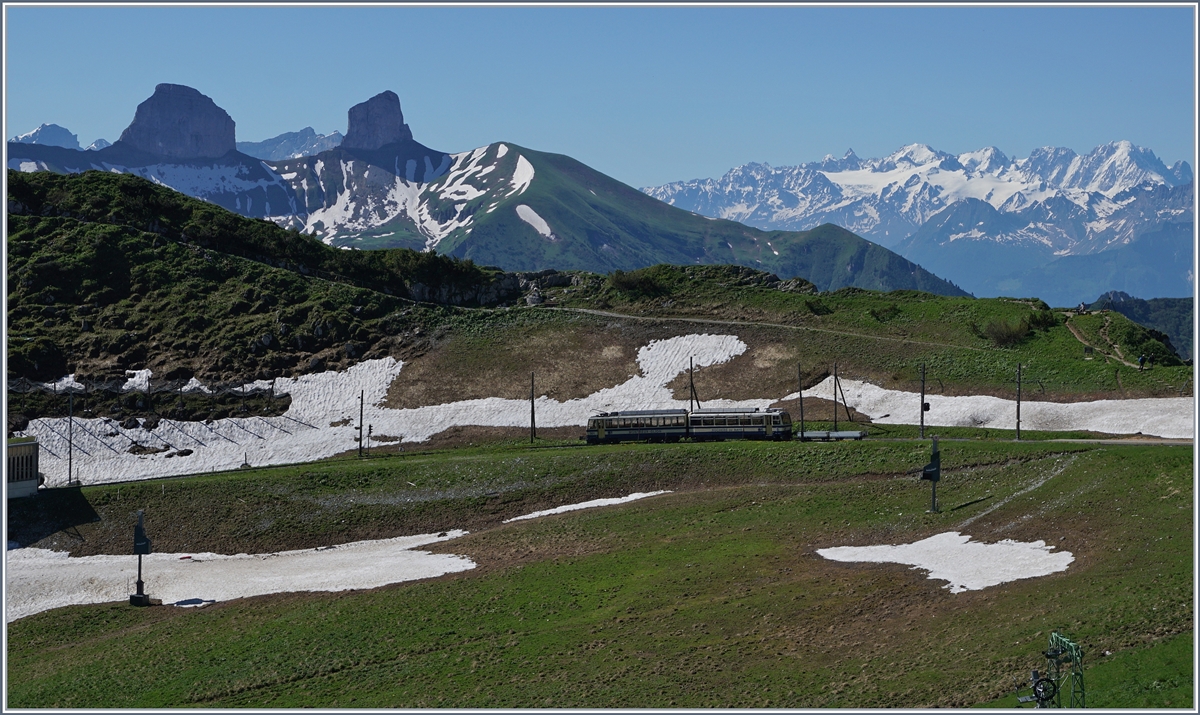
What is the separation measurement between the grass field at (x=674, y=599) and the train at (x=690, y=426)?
8.15 m

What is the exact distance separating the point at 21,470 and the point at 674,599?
56982 millimetres

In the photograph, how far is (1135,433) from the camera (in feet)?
298

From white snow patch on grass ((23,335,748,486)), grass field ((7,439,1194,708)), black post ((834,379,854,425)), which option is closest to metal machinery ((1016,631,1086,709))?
grass field ((7,439,1194,708))

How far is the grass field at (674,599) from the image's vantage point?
42.5m

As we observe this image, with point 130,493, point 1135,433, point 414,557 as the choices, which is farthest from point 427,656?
point 1135,433

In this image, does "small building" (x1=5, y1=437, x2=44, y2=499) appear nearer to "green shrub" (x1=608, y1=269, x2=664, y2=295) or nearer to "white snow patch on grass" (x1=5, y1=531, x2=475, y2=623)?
"white snow patch on grass" (x1=5, y1=531, x2=475, y2=623)

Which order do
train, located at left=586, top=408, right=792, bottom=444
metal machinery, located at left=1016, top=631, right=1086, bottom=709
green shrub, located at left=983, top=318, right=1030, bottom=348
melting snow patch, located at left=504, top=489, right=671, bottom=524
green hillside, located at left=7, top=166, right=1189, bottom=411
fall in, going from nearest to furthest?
metal machinery, located at left=1016, top=631, right=1086, bottom=709
melting snow patch, located at left=504, top=489, right=671, bottom=524
train, located at left=586, top=408, right=792, bottom=444
green hillside, located at left=7, top=166, right=1189, bottom=411
green shrub, located at left=983, top=318, right=1030, bottom=348

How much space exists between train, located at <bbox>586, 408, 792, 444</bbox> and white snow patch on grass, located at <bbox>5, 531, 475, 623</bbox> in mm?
24308

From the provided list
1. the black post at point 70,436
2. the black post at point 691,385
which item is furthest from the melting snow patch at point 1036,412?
the black post at point 70,436

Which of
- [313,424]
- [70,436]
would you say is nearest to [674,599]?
[313,424]

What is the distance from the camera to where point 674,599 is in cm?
5500

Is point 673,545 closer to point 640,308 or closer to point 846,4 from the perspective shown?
point 846,4

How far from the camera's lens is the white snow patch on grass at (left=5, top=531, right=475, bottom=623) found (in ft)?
218

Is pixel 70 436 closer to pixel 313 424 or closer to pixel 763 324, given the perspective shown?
pixel 313 424
